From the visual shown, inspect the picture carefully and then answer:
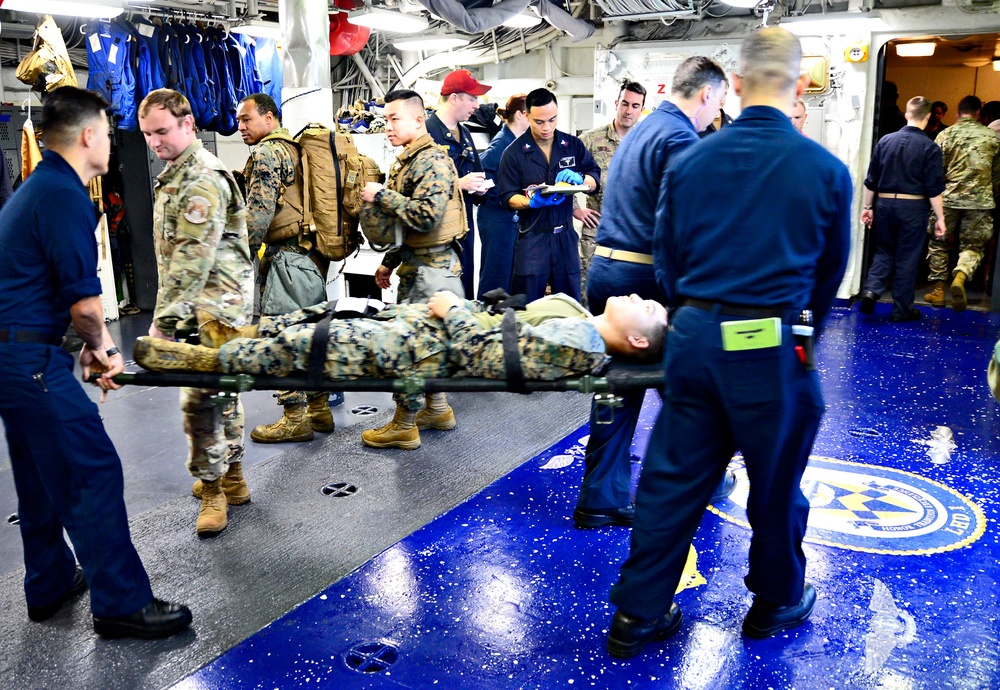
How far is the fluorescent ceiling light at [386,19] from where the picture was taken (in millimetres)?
8242

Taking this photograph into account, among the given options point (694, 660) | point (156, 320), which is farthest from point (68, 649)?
point (694, 660)

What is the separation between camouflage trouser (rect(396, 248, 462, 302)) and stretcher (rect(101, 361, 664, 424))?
1749 mm

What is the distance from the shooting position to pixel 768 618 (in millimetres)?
2898

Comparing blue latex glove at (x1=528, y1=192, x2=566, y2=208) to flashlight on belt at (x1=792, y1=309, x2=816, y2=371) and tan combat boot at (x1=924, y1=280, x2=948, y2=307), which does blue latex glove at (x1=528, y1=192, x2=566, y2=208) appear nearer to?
flashlight on belt at (x1=792, y1=309, x2=816, y2=371)

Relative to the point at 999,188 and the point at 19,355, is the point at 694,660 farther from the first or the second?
the point at 999,188

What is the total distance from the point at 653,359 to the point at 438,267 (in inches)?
68.7

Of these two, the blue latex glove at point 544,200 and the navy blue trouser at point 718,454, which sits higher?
the blue latex glove at point 544,200

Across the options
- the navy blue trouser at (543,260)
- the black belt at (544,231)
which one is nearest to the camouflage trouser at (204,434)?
the navy blue trouser at (543,260)

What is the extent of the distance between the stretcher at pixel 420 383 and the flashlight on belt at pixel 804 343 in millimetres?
524

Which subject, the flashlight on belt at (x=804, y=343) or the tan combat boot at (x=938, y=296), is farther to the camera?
the tan combat boot at (x=938, y=296)

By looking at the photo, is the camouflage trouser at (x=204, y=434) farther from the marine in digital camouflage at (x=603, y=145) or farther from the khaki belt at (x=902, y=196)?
the khaki belt at (x=902, y=196)

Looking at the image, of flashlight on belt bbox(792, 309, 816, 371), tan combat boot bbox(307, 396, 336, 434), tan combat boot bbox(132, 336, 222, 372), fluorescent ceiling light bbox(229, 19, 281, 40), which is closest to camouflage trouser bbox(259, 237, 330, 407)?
tan combat boot bbox(307, 396, 336, 434)

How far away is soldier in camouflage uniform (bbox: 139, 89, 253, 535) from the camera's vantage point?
3.49 m

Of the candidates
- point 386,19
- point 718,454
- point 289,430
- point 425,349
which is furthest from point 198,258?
point 386,19
